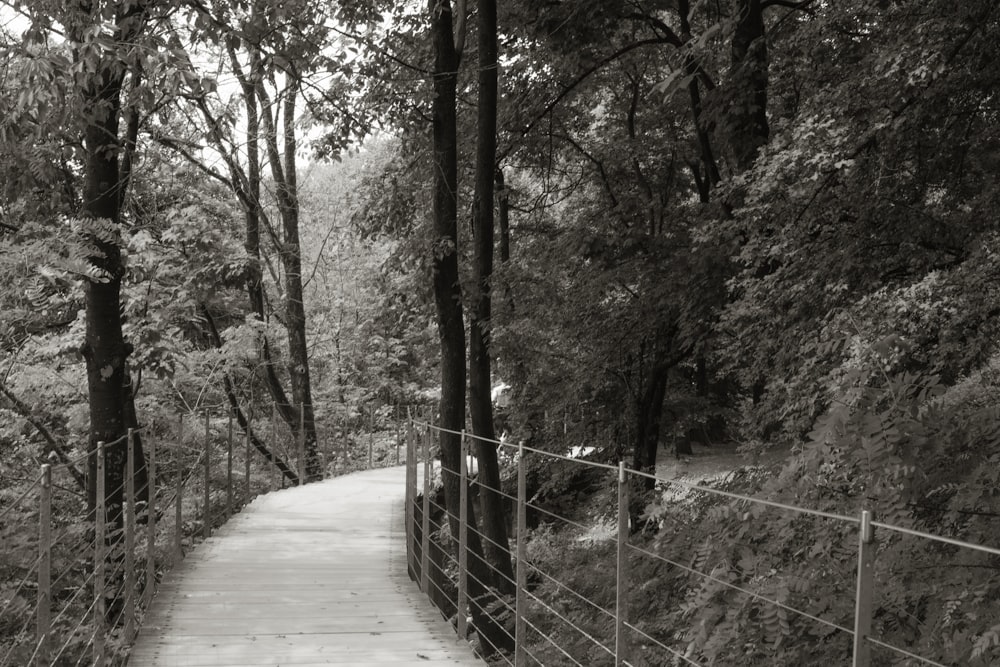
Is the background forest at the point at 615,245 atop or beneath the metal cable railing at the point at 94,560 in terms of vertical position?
atop

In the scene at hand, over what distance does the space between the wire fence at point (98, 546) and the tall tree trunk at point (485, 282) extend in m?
3.01

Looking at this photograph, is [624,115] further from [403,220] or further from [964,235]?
[964,235]

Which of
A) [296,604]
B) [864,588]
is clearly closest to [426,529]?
[296,604]

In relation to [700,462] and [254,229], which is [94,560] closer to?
[254,229]

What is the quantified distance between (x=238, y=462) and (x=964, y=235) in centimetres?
1594

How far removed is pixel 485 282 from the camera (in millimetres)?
11203

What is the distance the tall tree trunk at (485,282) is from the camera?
35.2 ft

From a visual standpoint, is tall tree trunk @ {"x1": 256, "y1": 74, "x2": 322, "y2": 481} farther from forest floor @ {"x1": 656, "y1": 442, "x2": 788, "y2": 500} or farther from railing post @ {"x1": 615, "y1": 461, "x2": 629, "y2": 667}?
railing post @ {"x1": 615, "y1": 461, "x2": 629, "y2": 667}

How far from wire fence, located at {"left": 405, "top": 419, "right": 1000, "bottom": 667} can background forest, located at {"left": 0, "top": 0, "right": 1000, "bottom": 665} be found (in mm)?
137

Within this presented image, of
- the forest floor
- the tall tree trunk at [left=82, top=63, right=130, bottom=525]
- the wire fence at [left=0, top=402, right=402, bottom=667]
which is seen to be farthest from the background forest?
the forest floor

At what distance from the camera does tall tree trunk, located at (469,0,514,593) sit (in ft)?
35.2

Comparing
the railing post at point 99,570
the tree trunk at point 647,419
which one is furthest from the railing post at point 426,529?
the tree trunk at point 647,419

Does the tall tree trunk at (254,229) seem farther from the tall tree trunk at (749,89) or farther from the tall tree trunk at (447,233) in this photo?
the tall tree trunk at (749,89)

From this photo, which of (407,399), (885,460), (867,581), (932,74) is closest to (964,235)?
(932,74)
